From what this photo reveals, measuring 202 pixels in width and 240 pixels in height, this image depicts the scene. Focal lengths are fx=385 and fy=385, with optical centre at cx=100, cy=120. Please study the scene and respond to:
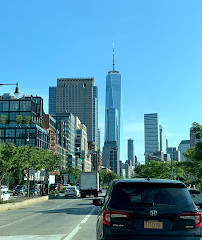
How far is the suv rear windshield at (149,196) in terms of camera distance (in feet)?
21.6

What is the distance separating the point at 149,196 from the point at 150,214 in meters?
0.36

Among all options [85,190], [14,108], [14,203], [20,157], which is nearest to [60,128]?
[14,108]

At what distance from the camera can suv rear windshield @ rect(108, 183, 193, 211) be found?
659cm

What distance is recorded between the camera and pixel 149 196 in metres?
6.72

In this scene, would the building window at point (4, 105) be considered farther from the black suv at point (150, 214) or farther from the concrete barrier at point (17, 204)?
the black suv at point (150, 214)

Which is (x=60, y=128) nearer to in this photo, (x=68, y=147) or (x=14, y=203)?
(x=68, y=147)

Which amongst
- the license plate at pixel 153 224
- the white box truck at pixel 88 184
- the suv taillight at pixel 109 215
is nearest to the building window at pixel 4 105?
the white box truck at pixel 88 184

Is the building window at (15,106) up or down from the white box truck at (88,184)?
up

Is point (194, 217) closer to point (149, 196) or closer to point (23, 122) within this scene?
point (149, 196)

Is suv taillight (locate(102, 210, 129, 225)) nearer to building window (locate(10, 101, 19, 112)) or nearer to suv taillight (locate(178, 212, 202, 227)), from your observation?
suv taillight (locate(178, 212, 202, 227))

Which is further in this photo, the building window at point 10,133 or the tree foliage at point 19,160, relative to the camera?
the building window at point 10,133

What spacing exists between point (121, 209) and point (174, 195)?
3.16 feet

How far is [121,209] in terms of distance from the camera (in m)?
6.55

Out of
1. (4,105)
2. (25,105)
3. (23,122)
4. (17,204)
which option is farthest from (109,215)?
(4,105)
